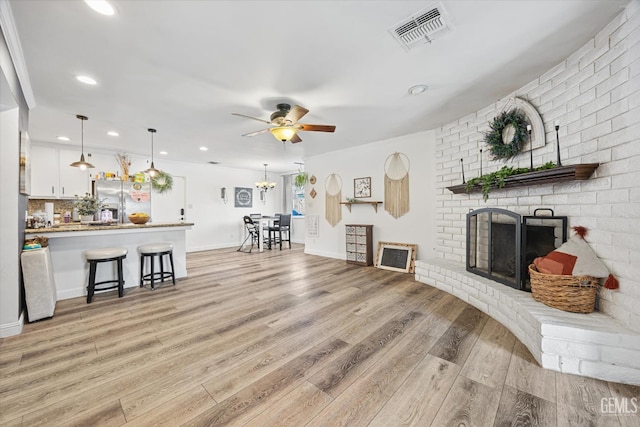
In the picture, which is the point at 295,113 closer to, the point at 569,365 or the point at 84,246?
the point at 569,365

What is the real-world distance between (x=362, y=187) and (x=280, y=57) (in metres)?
3.49

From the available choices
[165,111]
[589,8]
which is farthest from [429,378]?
[165,111]

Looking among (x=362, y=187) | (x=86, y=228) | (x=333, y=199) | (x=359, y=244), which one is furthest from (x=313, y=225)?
(x=86, y=228)

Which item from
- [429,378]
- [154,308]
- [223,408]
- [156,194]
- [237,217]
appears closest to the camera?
[223,408]

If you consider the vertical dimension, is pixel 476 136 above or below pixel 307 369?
→ above

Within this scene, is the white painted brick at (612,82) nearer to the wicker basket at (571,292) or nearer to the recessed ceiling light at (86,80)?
the wicker basket at (571,292)

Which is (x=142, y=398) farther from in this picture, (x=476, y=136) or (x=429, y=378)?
(x=476, y=136)

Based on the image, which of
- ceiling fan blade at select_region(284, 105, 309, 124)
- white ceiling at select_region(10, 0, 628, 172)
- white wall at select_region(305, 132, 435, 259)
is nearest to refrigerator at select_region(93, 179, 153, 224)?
white ceiling at select_region(10, 0, 628, 172)

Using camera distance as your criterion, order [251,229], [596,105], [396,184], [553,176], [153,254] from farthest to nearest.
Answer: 1. [251,229]
2. [396,184]
3. [153,254]
4. [553,176]
5. [596,105]

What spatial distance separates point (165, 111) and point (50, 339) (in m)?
2.86

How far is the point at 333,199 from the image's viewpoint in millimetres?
5930

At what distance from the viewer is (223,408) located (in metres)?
1.43

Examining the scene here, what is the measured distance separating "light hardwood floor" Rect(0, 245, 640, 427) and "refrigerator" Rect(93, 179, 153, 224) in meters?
3.15

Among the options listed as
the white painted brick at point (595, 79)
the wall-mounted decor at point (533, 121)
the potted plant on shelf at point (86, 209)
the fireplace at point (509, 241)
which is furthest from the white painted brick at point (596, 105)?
the potted plant on shelf at point (86, 209)
